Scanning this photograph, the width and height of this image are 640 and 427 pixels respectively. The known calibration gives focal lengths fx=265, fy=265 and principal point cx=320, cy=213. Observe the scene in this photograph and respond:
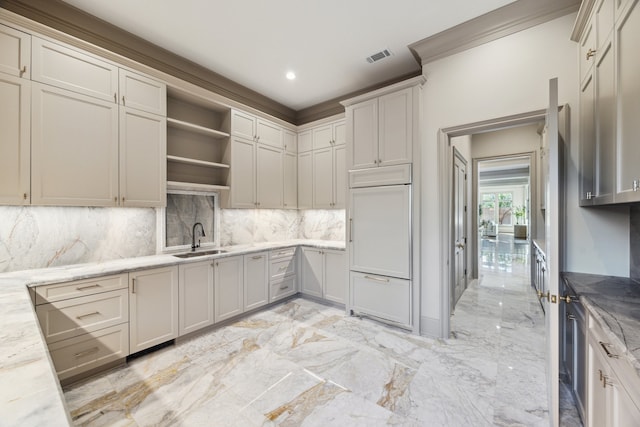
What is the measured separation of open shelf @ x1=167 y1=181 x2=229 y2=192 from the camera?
10.2ft

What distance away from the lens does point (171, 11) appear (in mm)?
2434

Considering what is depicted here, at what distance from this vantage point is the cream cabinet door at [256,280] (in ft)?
11.3

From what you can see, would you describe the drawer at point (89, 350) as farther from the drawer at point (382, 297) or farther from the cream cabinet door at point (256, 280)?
the drawer at point (382, 297)

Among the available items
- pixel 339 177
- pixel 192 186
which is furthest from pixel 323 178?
pixel 192 186

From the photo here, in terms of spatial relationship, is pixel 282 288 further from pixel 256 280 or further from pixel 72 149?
pixel 72 149

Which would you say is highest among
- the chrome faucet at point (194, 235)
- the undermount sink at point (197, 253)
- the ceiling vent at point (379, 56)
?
the ceiling vent at point (379, 56)

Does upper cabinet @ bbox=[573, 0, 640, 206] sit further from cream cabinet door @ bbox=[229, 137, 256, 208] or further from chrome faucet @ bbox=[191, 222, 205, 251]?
chrome faucet @ bbox=[191, 222, 205, 251]

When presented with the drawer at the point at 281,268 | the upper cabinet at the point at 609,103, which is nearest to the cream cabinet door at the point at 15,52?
the drawer at the point at 281,268

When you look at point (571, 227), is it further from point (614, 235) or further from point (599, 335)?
Answer: point (599, 335)

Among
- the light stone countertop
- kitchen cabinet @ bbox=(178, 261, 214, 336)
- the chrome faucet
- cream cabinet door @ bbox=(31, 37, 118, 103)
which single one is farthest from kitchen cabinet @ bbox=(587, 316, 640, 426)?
cream cabinet door @ bbox=(31, 37, 118, 103)

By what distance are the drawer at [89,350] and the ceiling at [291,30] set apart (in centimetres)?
289

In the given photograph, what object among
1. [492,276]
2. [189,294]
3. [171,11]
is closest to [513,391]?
[189,294]

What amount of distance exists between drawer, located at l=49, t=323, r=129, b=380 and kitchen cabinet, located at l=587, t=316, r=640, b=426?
10.7 feet

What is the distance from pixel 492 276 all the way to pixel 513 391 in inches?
→ 157
